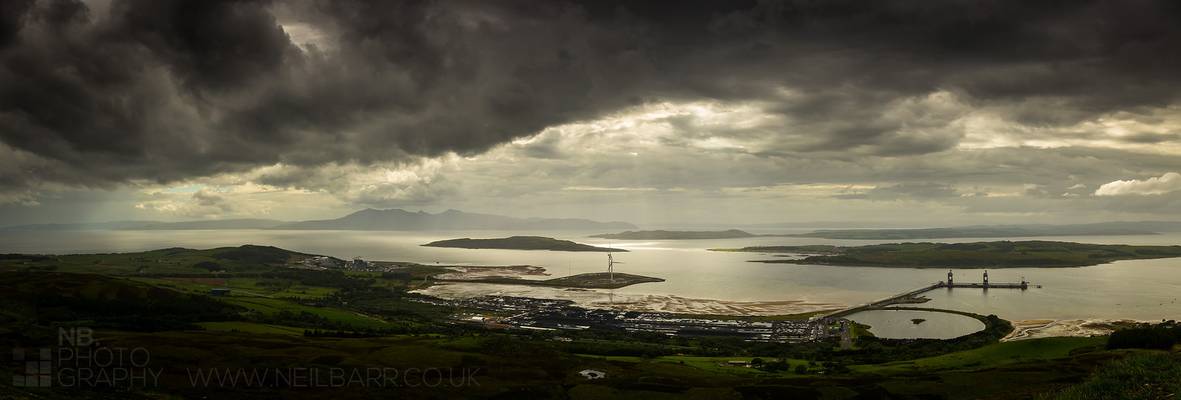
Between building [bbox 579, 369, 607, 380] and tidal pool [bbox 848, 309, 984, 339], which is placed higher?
building [bbox 579, 369, 607, 380]

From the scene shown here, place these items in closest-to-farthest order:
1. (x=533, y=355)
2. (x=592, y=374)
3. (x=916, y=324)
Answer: (x=592, y=374) < (x=533, y=355) < (x=916, y=324)

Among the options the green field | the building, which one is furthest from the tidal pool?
the building

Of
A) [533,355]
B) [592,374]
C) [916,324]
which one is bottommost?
[916,324]

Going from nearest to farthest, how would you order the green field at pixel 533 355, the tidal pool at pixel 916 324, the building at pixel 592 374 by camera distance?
the green field at pixel 533 355 < the building at pixel 592 374 < the tidal pool at pixel 916 324

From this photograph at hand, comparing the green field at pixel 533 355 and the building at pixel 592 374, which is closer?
the green field at pixel 533 355

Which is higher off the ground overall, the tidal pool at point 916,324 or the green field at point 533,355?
the green field at point 533,355

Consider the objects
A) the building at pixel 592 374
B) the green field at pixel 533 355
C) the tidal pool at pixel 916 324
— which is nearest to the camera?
the green field at pixel 533 355

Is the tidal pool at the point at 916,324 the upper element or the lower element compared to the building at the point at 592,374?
lower

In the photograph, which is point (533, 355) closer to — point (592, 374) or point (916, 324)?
point (592, 374)

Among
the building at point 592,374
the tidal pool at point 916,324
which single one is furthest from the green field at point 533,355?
the tidal pool at point 916,324

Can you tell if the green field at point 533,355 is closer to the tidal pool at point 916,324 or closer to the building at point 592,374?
the building at point 592,374

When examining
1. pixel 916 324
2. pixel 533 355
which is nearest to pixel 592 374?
pixel 533 355

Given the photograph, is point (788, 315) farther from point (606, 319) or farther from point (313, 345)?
point (313, 345)

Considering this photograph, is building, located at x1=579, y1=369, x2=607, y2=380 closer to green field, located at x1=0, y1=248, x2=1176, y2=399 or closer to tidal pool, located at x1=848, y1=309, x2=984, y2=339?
green field, located at x1=0, y1=248, x2=1176, y2=399
